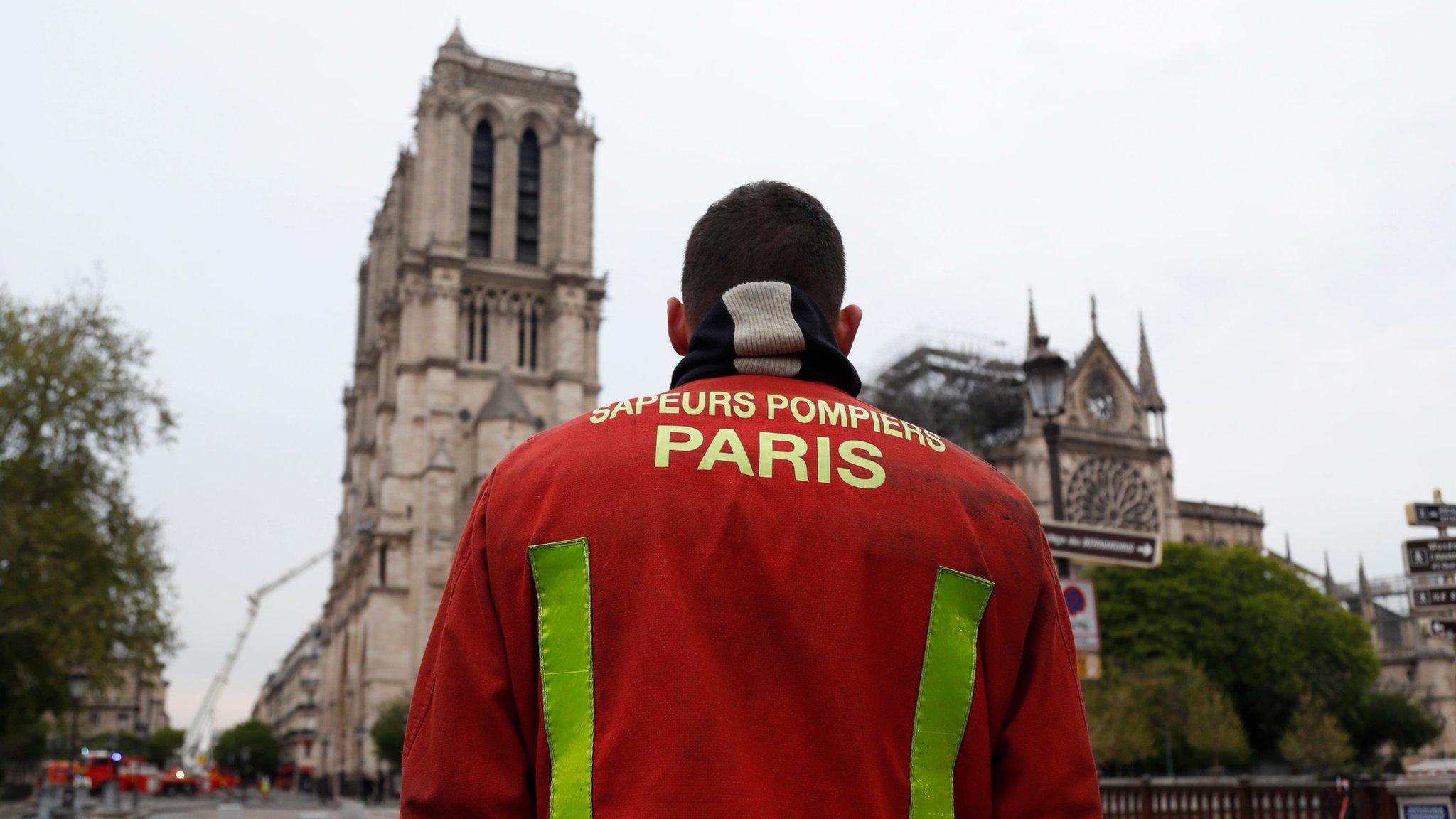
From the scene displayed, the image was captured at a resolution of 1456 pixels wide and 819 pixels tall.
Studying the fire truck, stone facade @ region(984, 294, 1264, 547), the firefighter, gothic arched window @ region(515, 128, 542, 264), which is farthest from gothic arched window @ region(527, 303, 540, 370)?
the firefighter

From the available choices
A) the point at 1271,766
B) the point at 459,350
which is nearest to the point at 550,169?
the point at 459,350

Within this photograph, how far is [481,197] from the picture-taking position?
60719 mm

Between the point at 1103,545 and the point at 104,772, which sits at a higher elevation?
the point at 1103,545

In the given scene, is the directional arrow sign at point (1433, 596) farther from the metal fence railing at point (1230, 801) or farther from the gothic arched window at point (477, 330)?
the gothic arched window at point (477, 330)

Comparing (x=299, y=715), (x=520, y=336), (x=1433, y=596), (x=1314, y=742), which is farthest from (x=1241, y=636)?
(x=299, y=715)

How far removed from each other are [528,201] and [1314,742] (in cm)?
3958

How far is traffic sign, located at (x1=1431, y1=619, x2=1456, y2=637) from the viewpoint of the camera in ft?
42.7

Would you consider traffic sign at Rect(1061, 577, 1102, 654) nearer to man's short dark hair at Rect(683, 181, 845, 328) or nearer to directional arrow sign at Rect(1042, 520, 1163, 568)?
directional arrow sign at Rect(1042, 520, 1163, 568)

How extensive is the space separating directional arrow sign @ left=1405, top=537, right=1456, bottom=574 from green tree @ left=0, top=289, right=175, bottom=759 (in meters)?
22.8

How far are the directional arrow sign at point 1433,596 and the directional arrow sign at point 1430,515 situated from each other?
633mm

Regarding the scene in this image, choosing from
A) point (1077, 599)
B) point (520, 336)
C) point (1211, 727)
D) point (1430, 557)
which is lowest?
point (1211, 727)

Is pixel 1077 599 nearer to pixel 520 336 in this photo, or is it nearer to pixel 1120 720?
pixel 1120 720

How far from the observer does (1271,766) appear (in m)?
48.1

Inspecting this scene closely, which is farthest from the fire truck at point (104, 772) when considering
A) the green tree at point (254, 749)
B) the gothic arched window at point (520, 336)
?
the green tree at point (254, 749)
